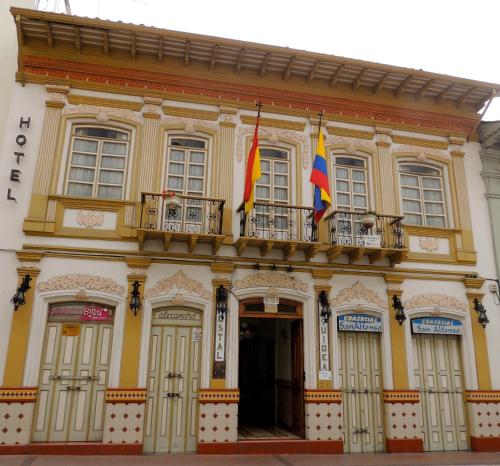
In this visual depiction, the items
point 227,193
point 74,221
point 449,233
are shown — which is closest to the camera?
point 74,221

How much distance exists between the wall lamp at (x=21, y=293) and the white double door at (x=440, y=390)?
Answer: 7.82 meters

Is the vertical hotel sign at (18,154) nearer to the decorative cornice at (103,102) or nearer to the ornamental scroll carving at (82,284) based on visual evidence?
the decorative cornice at (103,102)

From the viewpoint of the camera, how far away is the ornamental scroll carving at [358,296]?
9.97 m

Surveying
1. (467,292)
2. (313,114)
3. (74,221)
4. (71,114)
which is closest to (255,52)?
(313,114)

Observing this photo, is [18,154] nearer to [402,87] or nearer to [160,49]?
[160,49]

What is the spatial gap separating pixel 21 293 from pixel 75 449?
289 centimetres

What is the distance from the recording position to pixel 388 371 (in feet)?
32.0

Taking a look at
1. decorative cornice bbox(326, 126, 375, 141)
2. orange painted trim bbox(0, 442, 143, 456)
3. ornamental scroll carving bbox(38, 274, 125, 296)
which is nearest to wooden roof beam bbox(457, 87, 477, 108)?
decorative cornice bbox(326, 126, 375, 141)

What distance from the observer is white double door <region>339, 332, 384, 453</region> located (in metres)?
9.47

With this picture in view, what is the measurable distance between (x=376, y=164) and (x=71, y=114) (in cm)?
678

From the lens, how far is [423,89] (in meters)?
11.4

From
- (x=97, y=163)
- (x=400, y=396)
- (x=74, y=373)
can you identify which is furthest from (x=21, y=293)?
(x=400, y=396)

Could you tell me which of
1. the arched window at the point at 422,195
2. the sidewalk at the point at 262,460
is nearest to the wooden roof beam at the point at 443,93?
the arched window at the point at 422,195

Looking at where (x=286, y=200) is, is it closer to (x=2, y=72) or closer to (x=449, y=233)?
(x=449, y=233)
